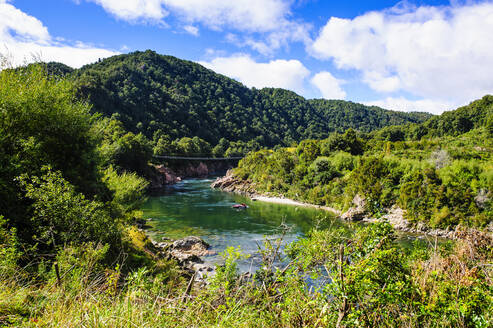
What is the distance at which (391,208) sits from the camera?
2845 cm

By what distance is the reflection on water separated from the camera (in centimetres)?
2039

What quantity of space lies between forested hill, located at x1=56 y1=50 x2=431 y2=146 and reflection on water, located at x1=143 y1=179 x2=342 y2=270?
1752 inches

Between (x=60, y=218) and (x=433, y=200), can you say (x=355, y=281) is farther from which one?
(x=433, y=200)

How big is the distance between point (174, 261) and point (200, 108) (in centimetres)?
10434

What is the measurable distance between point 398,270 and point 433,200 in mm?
27358

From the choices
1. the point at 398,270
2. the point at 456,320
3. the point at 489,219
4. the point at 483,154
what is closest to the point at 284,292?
the point at 398,270

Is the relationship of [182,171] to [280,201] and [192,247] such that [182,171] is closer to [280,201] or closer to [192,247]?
[280,201]

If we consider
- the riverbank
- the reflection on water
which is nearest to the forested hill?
the riverbank

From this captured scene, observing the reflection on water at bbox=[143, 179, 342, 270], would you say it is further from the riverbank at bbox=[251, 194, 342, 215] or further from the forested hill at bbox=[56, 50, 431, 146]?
the forested hill at bbox=[56, 50, 431, 146]

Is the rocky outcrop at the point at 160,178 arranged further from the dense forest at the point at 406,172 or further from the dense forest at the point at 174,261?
the dense forest at the point at 174,261

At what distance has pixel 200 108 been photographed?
11244cm

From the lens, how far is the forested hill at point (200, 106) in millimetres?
78312

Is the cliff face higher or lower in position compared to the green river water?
higher

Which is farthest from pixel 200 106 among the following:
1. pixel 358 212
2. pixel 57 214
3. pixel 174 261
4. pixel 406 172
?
pixel 57 214
